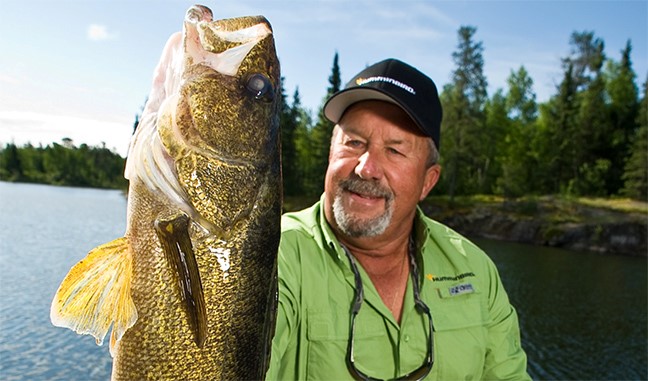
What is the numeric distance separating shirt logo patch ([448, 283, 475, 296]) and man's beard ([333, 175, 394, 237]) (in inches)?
23.3

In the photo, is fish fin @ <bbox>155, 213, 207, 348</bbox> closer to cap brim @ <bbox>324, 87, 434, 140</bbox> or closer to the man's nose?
the man's nose

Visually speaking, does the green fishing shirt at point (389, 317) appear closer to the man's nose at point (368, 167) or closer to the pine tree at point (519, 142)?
the man's nose at point (368, 167)

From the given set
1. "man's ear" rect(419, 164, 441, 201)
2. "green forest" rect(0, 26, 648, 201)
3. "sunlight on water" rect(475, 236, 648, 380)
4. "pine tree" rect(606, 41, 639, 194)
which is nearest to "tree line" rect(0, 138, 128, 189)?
"green forest" rect(0, 26, 648, 201)

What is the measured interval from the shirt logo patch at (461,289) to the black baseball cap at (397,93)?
95 centimetres

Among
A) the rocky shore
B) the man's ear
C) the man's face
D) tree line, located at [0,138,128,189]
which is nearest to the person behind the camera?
the man's face

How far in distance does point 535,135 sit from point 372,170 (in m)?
57.5

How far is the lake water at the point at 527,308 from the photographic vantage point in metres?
13.3

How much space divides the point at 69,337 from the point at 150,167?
1461 cm

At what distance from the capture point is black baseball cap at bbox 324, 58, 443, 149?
10.5ft

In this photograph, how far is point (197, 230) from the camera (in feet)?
6.15

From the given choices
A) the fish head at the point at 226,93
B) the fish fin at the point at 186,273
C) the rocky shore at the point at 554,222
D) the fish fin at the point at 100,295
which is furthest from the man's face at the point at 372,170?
the rocky shore at the point at 554,222

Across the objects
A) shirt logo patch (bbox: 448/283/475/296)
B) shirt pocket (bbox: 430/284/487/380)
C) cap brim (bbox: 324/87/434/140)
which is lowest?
shirt pocket (bbox: 430/284/487/380)

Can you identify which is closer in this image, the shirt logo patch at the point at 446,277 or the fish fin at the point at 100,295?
the fish fin at the point at 100,295

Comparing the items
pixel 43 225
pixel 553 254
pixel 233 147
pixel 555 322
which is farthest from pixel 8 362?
pixel 553 254
